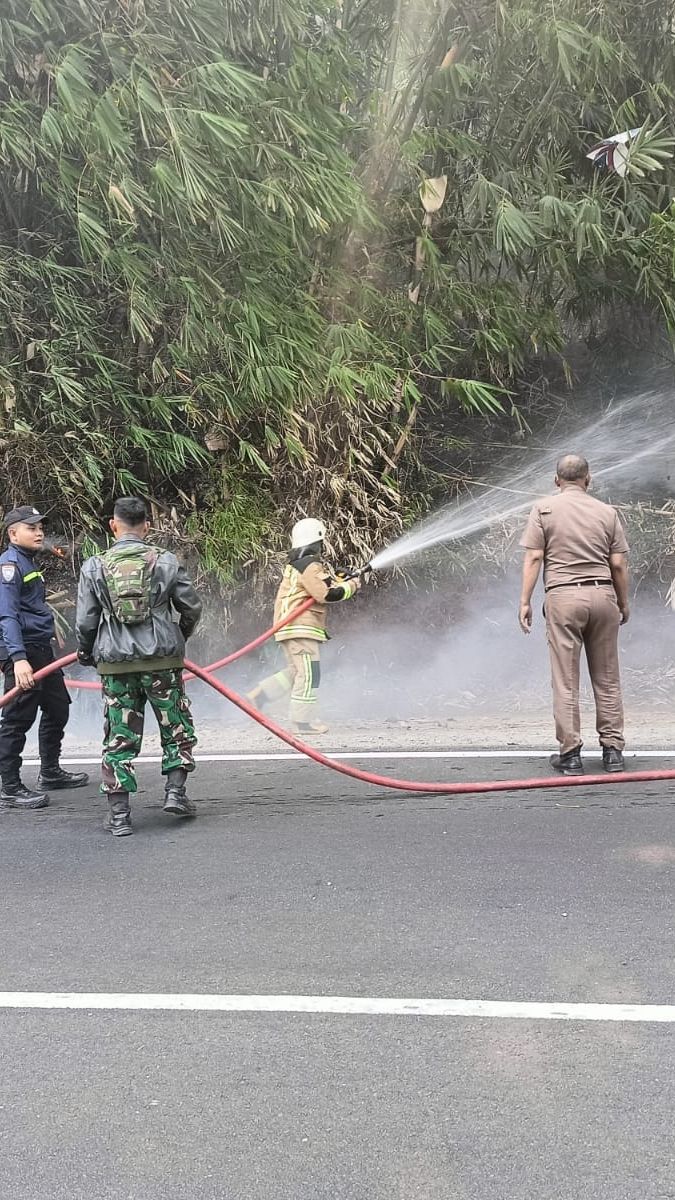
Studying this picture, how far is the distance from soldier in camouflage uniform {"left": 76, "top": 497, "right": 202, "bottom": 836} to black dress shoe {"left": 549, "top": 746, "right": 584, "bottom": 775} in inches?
73.5

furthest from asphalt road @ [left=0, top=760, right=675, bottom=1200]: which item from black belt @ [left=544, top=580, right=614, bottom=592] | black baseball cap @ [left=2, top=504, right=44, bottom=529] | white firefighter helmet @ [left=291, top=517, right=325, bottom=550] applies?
white firefighter helmet @ [left=291, top=517, right=325, bottom=550]

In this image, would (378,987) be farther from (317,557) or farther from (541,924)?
(317,557)

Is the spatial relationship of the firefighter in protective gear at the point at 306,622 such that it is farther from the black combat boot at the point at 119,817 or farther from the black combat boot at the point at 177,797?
the black combat boot at the point at 119,817

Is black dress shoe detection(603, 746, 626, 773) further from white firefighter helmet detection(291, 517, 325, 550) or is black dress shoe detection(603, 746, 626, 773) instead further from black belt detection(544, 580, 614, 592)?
white firefighter helmet detection(291, 517, 325, 550)

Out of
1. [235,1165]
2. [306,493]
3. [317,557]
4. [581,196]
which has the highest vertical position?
[581,196]

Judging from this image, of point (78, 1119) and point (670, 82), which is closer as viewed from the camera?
point (78, 1119)

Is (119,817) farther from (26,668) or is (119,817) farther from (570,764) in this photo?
(570,764)

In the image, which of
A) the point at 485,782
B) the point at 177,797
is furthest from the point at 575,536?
the point at 177,797

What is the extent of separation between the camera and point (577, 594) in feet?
17.2

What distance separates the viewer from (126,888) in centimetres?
378

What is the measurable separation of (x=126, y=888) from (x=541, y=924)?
152cm

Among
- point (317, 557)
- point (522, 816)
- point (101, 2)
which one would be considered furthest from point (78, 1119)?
point (101, 2)

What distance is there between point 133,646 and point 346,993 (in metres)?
Answer: 2.12

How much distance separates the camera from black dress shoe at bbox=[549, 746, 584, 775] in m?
5.15
